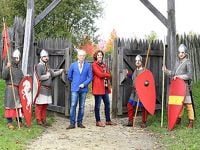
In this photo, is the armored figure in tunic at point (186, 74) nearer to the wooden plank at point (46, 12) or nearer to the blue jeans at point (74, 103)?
the blue jeans at point (74, 103)

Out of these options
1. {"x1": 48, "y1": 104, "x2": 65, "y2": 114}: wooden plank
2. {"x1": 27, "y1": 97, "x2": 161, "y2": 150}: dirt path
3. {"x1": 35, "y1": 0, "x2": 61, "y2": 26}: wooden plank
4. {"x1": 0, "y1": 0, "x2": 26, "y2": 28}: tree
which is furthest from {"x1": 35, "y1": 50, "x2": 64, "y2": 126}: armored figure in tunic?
{"x1": 0, "y1": 0, "x2": 26, "y2": 28}: tree

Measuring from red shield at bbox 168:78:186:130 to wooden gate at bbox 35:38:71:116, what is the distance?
2.62 metres

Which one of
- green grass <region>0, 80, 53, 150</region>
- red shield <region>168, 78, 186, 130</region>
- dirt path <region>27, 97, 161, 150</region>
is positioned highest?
red shield <region>168, 78, 186, 130</region>

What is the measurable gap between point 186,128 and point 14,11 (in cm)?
1737

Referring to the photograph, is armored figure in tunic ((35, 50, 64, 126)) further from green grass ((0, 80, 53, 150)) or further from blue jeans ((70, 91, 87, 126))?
blue jeans ((70, 91, 87, 126))

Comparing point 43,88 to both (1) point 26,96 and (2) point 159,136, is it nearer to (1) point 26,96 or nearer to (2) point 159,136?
(1) point 26,96

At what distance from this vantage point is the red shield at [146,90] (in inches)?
388

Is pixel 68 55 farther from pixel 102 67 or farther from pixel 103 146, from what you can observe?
pixel 103 146

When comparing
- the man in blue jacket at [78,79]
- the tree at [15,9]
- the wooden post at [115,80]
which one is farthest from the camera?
the tree at [15,9]

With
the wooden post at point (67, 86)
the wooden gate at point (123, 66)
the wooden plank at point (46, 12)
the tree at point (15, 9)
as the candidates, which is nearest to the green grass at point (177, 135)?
the wooden gate at point (123, 66)

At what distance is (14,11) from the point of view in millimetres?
24875

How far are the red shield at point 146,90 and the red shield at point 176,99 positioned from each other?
62 cm

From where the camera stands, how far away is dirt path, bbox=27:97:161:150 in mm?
7910

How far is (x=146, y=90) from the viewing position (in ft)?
32.6
